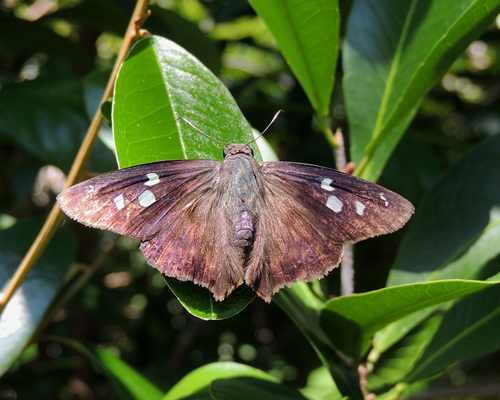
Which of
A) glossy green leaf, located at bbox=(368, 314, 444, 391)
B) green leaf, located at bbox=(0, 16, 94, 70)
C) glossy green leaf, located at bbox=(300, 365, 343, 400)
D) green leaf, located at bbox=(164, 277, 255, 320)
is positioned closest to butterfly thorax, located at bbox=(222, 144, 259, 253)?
green leaf, located at bbox=(164, 277, 255, 320)

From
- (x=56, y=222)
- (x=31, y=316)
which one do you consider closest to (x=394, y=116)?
(x=56, y=222)

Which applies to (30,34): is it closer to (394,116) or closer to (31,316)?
(31,316)

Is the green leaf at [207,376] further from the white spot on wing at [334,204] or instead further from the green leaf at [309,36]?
the green leaf at [309,36]

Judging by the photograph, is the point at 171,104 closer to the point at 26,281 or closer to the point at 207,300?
the point at 207,300

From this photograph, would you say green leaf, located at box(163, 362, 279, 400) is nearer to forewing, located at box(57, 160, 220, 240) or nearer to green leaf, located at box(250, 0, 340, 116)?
forewing, located at box(57, 160, 220, 240)

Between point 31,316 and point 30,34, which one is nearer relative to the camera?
point 31,316

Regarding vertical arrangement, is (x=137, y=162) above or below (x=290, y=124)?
above
